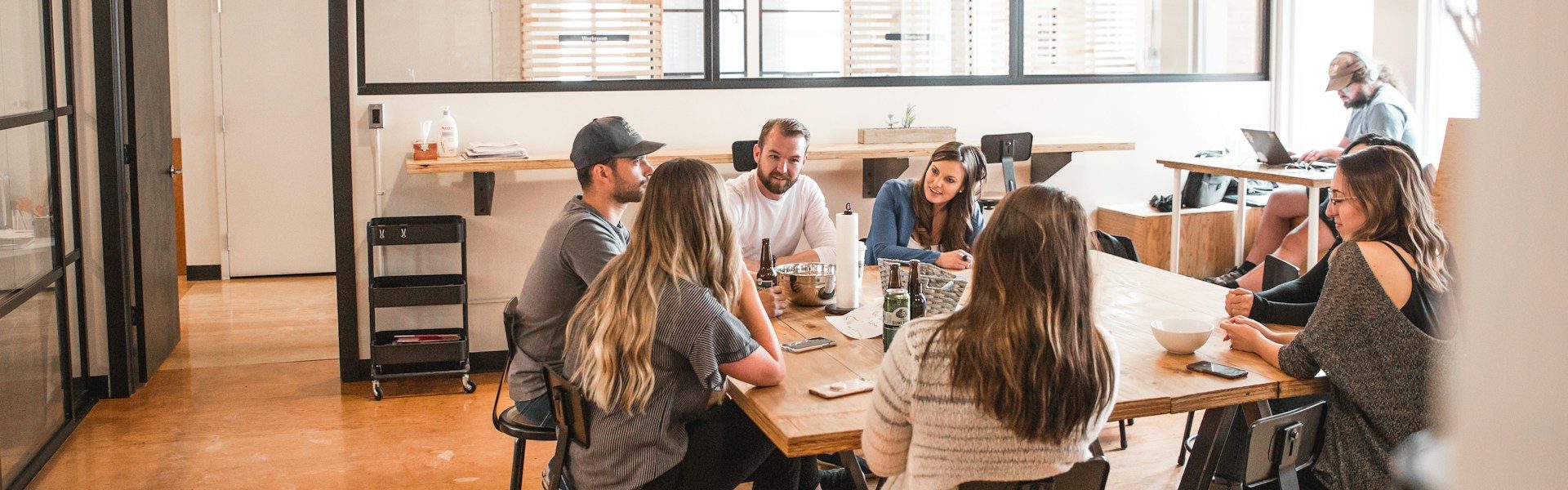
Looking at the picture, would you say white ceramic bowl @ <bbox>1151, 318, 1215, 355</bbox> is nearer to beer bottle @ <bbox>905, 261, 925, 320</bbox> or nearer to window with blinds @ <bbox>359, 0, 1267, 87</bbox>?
beer bottle @ <bbox>905, 261, 925, 320</bbox>

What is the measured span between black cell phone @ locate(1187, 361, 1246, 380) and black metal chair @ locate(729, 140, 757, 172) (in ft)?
8.71

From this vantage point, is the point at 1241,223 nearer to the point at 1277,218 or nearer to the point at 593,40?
the point at 1277,218

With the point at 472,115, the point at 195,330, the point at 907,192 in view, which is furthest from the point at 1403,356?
the point at 195,330

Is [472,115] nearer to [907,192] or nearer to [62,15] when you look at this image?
[62,15]

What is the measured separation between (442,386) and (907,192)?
7.40 feet

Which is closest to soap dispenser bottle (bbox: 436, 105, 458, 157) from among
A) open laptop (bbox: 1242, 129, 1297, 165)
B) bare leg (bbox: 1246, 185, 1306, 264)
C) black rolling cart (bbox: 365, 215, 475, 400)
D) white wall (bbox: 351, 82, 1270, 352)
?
white wall (bbox: 351, 82, 1270, 352)

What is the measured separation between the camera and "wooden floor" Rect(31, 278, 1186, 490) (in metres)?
3.82

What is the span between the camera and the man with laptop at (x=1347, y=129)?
5504 millimetres

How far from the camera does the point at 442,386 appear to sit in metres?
5.00

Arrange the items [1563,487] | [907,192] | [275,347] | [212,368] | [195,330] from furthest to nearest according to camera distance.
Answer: [195,330], [275,347], [212,368], [907,192], [1563,487]

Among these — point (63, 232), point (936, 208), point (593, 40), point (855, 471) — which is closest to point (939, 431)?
point (855, 471)

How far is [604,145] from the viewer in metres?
2.98

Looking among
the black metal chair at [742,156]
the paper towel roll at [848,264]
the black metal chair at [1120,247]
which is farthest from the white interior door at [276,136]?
the paper towel roll at [848,264]

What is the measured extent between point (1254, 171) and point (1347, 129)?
0.73 m
